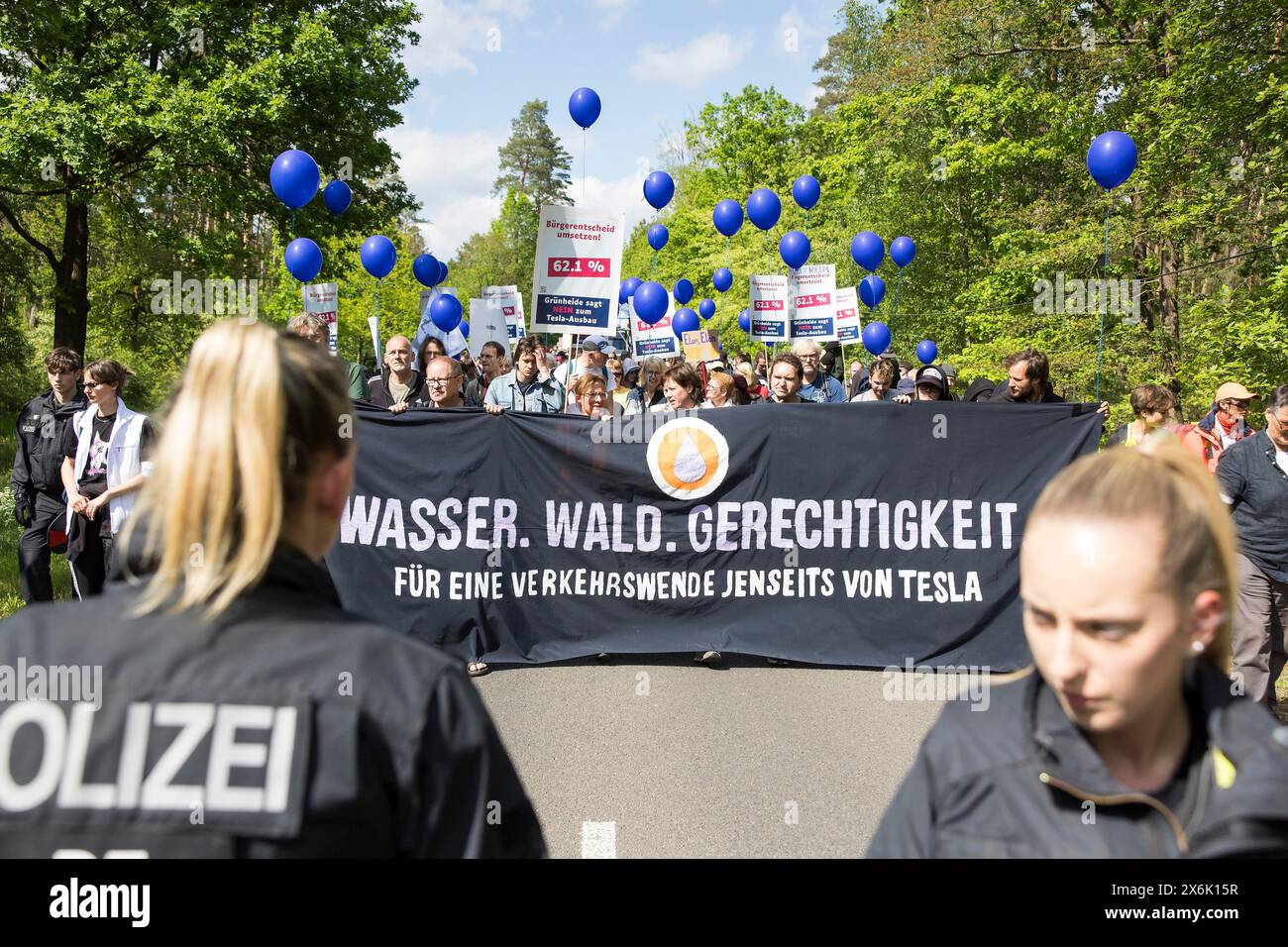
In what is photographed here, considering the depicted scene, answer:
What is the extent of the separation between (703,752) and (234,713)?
477cm

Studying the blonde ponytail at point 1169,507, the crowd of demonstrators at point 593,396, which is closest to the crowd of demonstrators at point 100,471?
the crowd of demonstrators at point 593,396

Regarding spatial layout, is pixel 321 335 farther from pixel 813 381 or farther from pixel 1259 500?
pixel 813 381

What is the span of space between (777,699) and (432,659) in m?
5.90

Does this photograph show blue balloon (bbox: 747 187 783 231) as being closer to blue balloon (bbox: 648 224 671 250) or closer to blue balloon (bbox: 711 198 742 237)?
blue balloon (bbox: 711 198 742 237)

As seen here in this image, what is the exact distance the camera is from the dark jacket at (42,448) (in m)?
8.34

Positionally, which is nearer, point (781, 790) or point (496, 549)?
point (781, 790)

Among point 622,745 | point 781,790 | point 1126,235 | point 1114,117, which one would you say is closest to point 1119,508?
point 781,790

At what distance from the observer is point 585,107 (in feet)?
52.8

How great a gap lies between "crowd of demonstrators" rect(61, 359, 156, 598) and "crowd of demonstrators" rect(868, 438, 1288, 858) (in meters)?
7.39

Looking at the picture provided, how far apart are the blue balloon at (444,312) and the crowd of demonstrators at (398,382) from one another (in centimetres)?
987

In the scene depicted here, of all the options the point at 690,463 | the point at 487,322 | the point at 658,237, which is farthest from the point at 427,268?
the point at 690,463

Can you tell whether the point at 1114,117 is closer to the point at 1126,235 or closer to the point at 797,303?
the point at 1126,235

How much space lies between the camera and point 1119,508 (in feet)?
5.33

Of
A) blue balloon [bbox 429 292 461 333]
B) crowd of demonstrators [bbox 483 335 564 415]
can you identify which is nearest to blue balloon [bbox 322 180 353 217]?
blue balloon [bbox 429 292 461 333]
